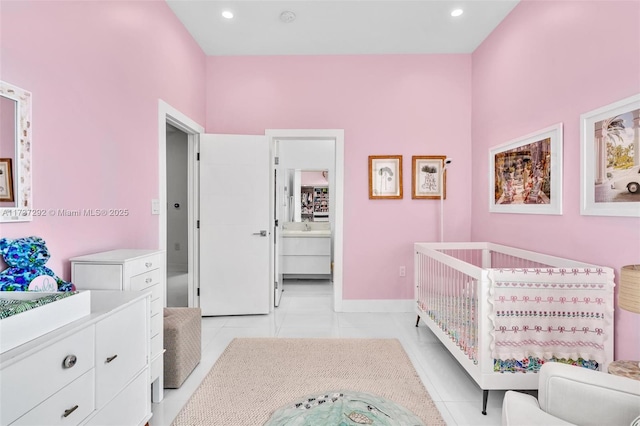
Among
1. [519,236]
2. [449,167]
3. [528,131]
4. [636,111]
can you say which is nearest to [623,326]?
[519,236]

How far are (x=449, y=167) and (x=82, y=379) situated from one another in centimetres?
336

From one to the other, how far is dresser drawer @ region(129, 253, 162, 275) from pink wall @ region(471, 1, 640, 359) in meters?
2.59

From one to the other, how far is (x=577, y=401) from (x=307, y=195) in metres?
4.13

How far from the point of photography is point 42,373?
868 mm

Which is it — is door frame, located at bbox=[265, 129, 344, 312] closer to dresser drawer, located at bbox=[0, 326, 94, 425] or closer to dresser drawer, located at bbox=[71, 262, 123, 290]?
dresser drawer, located at bbox=[71, 262, 123, 290]

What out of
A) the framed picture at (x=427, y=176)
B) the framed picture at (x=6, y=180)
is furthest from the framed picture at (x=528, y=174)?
the framed picture at (x=6, y=180)

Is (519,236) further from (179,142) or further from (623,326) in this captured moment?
(179,142)

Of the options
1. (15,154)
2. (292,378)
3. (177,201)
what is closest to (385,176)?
(292,378)

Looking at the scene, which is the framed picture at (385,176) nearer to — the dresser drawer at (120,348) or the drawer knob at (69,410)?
the dresser drawer at (120,348)

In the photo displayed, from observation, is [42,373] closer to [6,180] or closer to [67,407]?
[67,407]

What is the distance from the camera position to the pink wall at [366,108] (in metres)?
3.25

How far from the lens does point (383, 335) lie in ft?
8.90

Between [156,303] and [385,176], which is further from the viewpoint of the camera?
[385,176]

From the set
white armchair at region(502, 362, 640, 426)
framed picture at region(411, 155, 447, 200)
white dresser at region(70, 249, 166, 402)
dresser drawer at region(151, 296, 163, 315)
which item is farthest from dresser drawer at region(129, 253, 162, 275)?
framed picture at region(411, 155, 447, 200)
